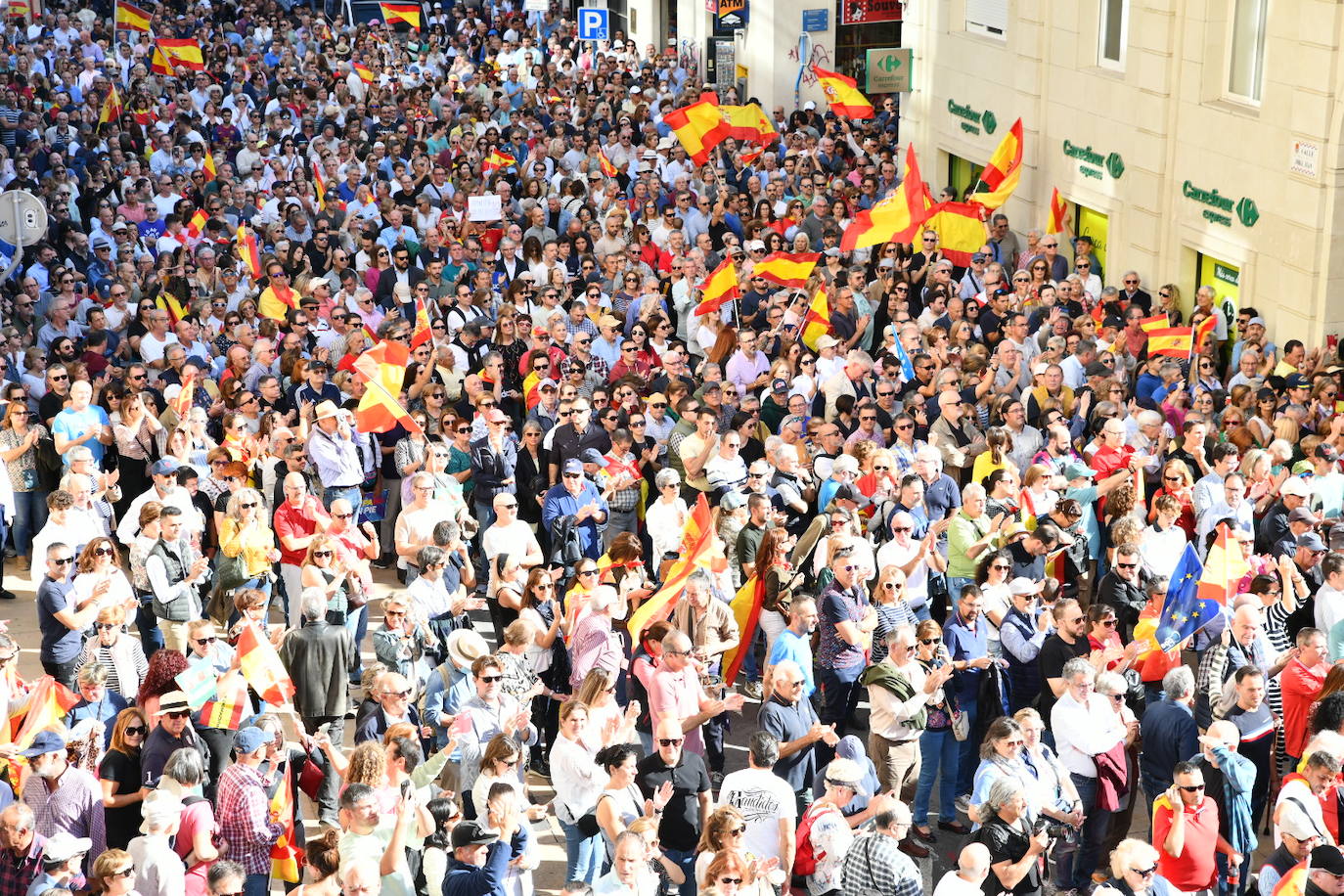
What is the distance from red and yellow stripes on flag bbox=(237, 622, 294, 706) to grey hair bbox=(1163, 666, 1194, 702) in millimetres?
4536

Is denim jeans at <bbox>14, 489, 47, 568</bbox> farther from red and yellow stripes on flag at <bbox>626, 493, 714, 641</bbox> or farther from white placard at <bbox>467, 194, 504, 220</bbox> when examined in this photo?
white placard at <bbox>467, 194, 504, 220</bbox>

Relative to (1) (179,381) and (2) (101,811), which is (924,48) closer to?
(1) (179,381)

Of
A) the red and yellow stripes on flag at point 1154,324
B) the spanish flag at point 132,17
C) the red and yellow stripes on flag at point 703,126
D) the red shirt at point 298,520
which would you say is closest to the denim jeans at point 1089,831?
the red shirt at point 298,520

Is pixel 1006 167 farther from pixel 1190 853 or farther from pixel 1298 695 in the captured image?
pixel 1190 853

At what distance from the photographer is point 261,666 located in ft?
30.3

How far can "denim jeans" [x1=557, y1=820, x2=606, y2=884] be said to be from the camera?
845cm

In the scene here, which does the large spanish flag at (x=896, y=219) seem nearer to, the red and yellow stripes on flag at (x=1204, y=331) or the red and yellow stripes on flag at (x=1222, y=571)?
the red and yellow stripes on flag at (x=1204, y=331)

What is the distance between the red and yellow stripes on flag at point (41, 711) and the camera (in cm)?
860

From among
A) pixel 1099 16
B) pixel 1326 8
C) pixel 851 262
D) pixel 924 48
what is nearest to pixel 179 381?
pixel 851 262

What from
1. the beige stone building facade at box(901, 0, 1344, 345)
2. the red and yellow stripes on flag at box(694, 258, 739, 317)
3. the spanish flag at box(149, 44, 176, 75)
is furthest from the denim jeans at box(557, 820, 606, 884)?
the spanish flag at box(149, 44, 176, 75)

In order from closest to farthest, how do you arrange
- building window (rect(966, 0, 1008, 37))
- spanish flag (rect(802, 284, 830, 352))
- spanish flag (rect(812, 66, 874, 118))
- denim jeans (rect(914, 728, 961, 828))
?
denim jeans (rect(914, 728, 961, 828))
spanish flag (rect(802, 284, 830, 352))
building window (rect(966, 0, 1008, 37))
spanish flag (rect(812, 66, 874, 118))

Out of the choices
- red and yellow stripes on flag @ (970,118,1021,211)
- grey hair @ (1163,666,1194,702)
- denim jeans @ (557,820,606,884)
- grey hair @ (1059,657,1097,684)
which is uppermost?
red and yellow stripes on flag @ (970,118,1021,211)

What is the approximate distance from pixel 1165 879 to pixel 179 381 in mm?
8744

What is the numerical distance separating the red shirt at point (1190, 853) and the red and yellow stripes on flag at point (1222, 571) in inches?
81.5
